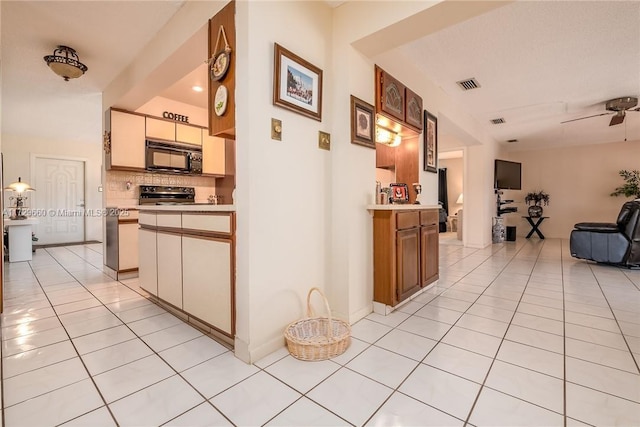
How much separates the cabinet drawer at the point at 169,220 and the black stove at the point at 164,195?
1.77 metres

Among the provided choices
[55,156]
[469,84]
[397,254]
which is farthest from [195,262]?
[55,156]

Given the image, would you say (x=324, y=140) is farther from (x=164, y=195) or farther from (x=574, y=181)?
(x=574, y=181)

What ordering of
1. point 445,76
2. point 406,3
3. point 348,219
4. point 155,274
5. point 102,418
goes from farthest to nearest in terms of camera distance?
1. point 445,76
2. point 155,274
3. point 348,219
4. point 406,3
5. point 102,418

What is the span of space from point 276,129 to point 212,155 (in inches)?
120

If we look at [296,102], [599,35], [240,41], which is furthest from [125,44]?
[599,35]

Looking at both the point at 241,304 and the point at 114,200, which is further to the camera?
the point at 114,200

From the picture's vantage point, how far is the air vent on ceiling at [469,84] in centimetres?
381

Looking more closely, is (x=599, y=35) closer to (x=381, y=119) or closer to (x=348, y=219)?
(x=381, y=119)

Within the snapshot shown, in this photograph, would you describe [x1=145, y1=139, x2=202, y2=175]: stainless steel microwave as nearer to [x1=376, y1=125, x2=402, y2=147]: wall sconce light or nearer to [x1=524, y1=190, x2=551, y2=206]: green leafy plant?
[x1=376, y1=125, x2=402, y2=147]: wall sconce light

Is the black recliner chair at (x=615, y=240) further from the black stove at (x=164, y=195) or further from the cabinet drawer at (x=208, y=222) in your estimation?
the black stove at (x=164, y=195)

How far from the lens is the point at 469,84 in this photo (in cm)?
391

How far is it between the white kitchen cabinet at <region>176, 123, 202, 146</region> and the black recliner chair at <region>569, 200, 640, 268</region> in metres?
6.04

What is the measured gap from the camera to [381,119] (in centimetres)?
295

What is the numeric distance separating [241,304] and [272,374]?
43 cm
